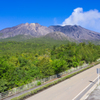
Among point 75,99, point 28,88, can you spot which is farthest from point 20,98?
point 75,99

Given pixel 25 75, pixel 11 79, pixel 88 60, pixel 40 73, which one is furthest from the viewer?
pixel 88 60

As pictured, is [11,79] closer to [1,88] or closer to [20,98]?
[1,88]

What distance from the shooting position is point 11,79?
1866cm

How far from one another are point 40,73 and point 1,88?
10.8 m

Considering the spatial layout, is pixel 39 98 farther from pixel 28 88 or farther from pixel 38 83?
pixel 38 83

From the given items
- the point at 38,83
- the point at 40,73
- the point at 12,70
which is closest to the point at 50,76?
the point at 40,73

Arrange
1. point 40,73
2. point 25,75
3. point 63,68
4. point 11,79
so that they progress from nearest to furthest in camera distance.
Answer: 1. point 11,79
2. point 25,75
3. point 40,73
4. point 63,68

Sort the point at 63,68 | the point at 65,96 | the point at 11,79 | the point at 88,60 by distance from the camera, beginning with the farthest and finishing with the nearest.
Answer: the point at 88,60
the point at 63,68
the point at 11,79
the point at 65,96

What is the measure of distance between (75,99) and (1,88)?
991 cm

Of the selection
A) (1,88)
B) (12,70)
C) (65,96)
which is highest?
(12,70)

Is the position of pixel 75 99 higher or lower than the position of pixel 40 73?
lower

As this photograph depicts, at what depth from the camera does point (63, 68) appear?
31578mm

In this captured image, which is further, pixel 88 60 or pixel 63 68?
pixel 88 60

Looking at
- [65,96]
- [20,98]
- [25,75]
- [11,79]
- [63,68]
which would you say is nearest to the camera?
[20,98]
